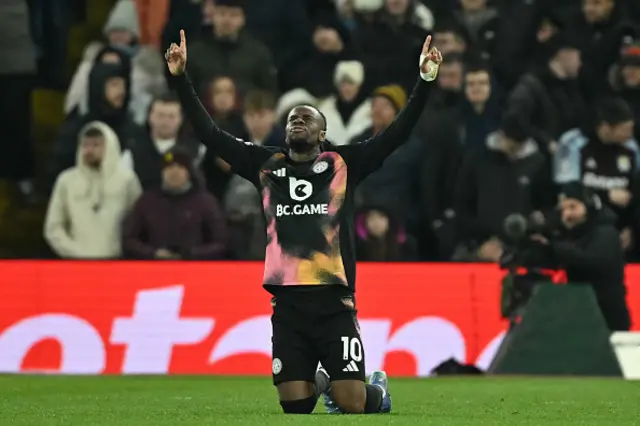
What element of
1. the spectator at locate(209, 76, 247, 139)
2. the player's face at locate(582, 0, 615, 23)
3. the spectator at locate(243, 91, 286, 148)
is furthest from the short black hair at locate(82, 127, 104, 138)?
the player's face at locate(582, 0, 615, 23)

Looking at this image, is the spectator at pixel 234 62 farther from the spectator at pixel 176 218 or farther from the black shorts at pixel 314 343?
the black shorts at pixel 314 343

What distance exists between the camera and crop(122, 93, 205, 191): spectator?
1928 centimetres

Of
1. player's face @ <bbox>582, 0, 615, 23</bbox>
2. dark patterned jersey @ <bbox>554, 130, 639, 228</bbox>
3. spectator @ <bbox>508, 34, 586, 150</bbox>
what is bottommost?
dark patterned jersey @ <bbox>554, 130, 639, 228</bbox>

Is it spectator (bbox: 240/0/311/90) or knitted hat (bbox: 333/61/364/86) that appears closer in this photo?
knitted hat (bbox: 333/61/364/86)

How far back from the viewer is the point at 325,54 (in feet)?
67.0

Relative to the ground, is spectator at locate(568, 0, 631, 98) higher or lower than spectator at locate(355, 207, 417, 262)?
higher

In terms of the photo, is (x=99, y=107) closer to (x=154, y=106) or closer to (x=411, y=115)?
(x=154, y=106)

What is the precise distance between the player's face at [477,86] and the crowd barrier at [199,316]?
2.50 metres

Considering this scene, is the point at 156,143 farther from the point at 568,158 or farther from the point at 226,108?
the point at 568,158

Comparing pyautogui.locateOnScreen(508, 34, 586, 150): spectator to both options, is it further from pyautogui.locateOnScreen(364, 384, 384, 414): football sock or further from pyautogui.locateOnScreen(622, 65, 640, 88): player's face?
pyautogui.locateOnScreen(364, 384, 384, 414): football sock

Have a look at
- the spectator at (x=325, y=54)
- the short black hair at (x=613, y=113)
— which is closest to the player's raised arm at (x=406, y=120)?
the short black hair at (x=613, y=113)

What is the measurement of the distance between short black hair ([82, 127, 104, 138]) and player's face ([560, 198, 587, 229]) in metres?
5.22

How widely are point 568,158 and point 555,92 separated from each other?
1.46 meters

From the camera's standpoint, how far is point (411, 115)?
11.4 meters
